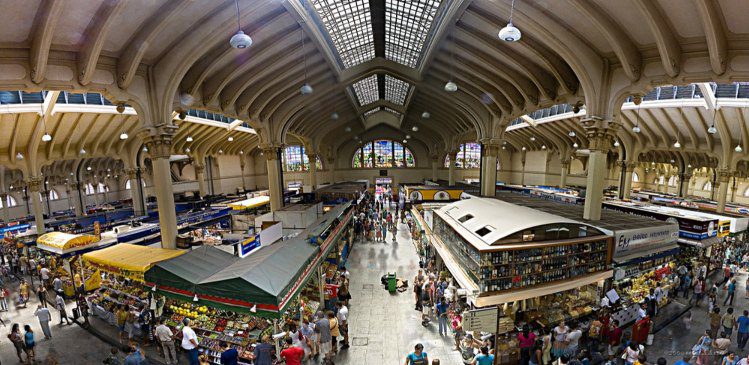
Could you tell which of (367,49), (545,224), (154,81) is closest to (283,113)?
(367,49)

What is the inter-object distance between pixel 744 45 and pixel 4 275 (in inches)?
1022

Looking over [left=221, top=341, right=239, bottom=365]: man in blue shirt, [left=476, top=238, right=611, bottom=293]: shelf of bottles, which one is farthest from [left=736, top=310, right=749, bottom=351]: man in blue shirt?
[left=221, top=341, right=239, bottom=365]: man in blue shirt

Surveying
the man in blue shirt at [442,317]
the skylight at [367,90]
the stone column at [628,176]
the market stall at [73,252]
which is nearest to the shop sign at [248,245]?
the man in blue shirt at [442,317]

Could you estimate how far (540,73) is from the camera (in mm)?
12086

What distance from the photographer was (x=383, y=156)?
40.3m

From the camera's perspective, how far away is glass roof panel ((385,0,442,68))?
36.8ft

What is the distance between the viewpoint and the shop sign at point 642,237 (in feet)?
26.9

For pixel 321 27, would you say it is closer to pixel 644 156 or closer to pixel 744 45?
pixel 744 45

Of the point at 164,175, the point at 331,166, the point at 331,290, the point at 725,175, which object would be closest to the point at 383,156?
the point at 331,166

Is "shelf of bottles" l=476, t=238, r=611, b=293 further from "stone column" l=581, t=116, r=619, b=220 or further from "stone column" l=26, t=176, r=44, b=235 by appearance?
"stone column" l=26, t=176, r=44, b=235

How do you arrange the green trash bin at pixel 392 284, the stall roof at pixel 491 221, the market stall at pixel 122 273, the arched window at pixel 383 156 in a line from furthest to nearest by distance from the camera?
the arched window at pixel 383 156 < the green trash bin at pixel 392 284 < the market stall at pixel 122 273 < the stall roof at pixel 491 221

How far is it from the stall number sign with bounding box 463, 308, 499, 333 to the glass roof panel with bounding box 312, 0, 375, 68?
1064cm

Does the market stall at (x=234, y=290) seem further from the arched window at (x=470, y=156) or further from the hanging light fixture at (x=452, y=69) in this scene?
the arched window at (x=470, y=156)

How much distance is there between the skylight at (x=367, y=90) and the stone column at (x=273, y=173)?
7.88 meters
